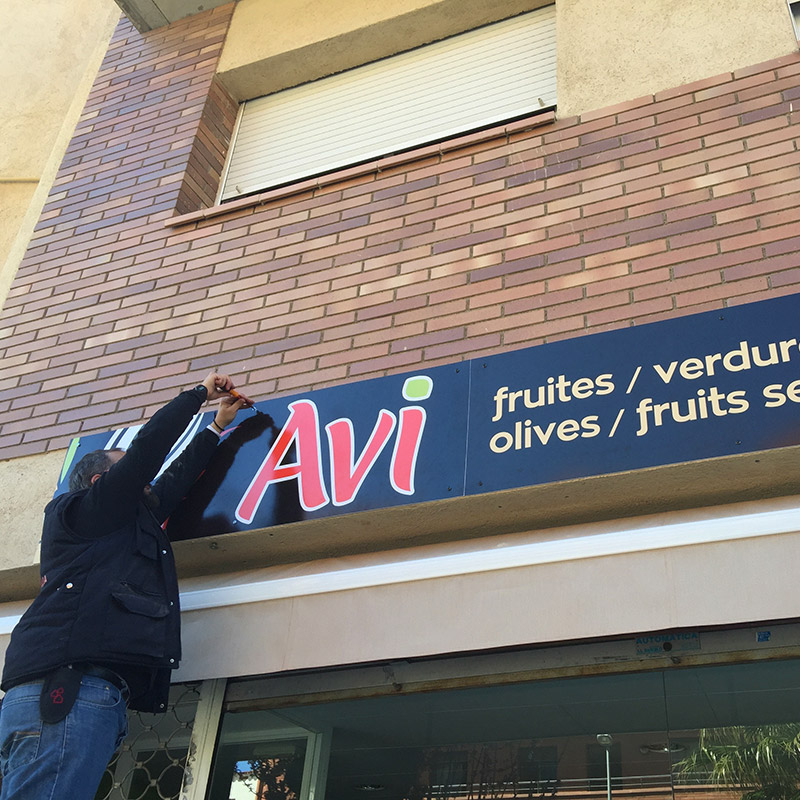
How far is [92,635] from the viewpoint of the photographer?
11.0 ft

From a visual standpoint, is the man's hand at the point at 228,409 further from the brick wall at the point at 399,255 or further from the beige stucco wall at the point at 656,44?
the beige stucco wall at the point at 656,44

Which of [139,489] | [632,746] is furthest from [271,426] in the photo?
[632,746]

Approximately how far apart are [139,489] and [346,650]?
0.95m

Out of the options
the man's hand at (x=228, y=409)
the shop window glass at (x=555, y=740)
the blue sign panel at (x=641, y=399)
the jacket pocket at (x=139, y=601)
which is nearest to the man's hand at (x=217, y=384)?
the man's hand at (x=228, y=409)

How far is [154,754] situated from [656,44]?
411 cm

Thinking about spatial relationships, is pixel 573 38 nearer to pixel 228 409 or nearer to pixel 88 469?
pixel 228 409

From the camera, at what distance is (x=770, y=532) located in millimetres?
3166

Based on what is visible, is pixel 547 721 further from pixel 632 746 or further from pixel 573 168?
pixel 573 168

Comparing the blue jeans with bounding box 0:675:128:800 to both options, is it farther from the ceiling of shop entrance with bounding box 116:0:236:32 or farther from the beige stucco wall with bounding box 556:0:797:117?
the ceiling of shop entrance with bounding box 116:0:236:32

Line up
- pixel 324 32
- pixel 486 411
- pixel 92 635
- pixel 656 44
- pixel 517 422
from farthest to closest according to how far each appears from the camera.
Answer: pixel 324 32 → pixel 656 44 → pixel 486 411 → pixel 517 422 → pixel 92 635

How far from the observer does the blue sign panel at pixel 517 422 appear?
3.48m

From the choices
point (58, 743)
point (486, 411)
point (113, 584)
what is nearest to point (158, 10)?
point (486, 411)

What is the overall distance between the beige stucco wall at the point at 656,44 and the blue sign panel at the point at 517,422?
1.72m

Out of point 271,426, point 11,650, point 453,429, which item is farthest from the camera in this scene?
point 271,426
